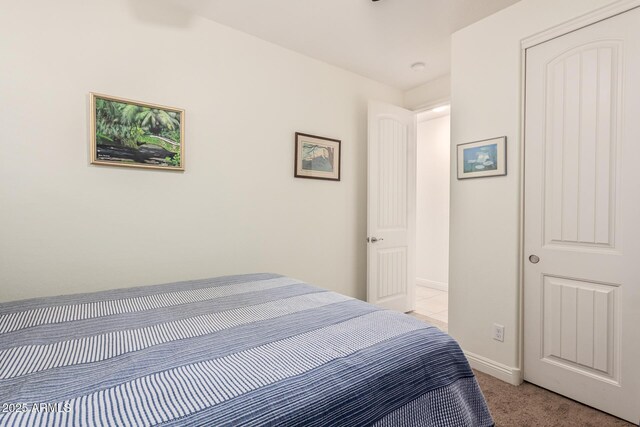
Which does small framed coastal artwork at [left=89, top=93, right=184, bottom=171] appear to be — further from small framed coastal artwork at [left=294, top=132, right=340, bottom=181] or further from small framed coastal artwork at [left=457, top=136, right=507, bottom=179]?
small framed coastal artwork at [left=457, top=136, right=507, bottom=179]

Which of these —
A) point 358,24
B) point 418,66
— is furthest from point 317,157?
point 418,66

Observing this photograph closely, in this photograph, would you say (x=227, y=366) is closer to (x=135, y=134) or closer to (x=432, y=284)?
(x=135, y=134)

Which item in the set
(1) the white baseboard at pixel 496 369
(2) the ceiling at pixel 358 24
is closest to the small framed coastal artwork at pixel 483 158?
(2) the ceiling at pixel 358 24

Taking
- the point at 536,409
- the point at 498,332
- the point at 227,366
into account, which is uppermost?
the point at 227,366

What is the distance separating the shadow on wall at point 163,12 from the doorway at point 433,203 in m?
3.41

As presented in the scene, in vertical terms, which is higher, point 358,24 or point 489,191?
point 358,24

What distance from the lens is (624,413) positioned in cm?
174

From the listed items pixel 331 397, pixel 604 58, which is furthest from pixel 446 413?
pixel 604 58

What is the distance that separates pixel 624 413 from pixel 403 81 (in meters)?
3.22

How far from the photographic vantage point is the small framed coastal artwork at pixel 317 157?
2916 millimetres

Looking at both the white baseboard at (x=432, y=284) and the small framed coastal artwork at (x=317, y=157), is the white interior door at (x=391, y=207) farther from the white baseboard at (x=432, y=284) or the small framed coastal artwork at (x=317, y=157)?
the white baseboard at (x=432, y=284)

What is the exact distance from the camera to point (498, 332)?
88.2 inches

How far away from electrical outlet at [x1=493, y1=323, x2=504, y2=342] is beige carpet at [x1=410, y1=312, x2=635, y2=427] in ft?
0.95

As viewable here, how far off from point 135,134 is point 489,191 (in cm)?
250
